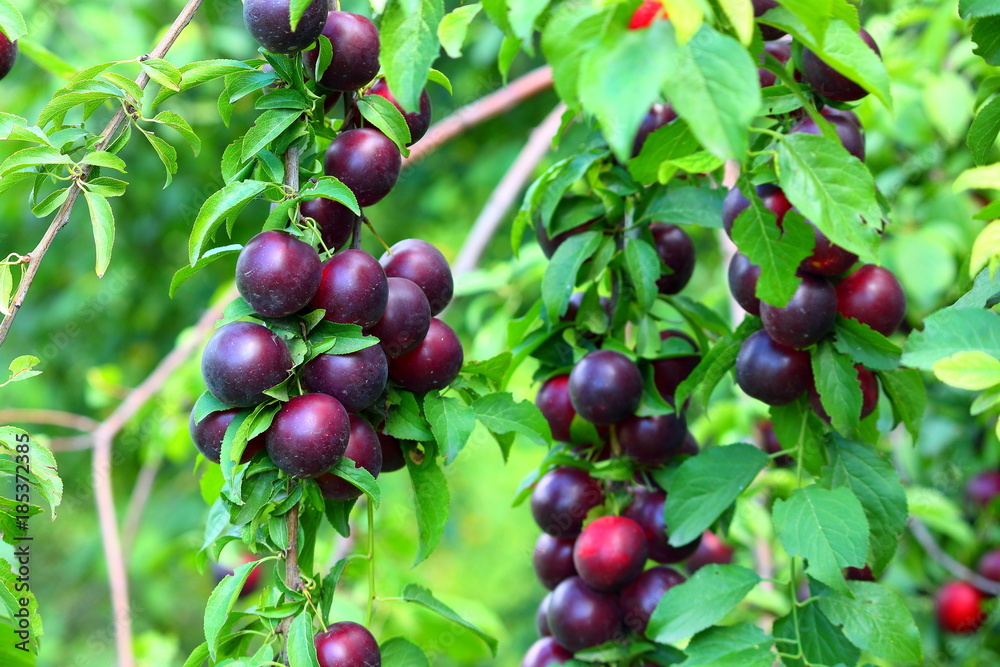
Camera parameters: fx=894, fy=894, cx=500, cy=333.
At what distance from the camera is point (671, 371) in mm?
1050

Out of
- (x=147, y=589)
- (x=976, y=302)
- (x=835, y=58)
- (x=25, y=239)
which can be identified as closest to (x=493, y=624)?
(x=976, y=302)

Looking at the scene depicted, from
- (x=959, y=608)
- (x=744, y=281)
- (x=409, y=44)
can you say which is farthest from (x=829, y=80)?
(x=959, y=608)

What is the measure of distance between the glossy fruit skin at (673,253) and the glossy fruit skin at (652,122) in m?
0.11

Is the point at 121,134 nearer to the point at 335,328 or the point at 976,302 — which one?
the point at 335,328

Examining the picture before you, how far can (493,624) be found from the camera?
191 centimetres

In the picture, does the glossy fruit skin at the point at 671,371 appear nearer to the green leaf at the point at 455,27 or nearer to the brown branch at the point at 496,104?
the green leaf at the point at 455,27

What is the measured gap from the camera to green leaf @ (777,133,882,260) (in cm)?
65

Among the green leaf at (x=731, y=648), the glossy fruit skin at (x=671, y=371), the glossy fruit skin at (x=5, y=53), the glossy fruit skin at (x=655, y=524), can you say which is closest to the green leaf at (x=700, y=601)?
the green leaf at (x=731, y=648)

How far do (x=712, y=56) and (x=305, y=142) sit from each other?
41 centimetres

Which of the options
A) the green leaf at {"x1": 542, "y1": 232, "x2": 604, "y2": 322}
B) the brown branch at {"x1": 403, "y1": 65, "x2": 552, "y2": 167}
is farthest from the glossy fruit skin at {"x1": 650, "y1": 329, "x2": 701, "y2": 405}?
the brown branch at {"x1": 403, "y1": 65, "x2": 552, "y2": 167}

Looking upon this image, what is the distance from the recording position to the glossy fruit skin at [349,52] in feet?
2.50

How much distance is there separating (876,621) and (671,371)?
343mm

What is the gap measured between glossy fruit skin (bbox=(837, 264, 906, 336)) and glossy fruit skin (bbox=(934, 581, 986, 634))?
1.54 meters

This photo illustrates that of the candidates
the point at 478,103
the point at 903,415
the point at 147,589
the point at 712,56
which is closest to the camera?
the point at 712,56
